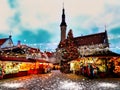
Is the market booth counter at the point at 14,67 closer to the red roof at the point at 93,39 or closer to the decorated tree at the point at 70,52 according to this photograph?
the decorated tree at the point at 70,52

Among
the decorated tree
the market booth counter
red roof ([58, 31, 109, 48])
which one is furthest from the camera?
red roof ([58, 31, 109, 48])

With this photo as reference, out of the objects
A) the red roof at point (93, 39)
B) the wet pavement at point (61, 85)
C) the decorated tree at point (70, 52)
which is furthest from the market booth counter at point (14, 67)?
the red roof at point (93, 39)

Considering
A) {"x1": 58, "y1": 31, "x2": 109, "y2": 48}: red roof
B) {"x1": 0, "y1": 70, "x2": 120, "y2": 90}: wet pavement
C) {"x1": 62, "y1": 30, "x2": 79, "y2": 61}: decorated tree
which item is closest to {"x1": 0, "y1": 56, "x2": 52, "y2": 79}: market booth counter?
{"x1": 0, "y1": 70, "x2": 120, "y2": 90}: wet pavement

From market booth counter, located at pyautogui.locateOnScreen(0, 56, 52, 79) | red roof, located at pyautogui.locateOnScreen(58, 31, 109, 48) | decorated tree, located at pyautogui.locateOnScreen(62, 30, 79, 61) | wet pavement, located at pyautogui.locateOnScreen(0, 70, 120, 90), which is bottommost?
wet pavement, located at pyautogui.locateOnScreen(0, 70, 120, 90)

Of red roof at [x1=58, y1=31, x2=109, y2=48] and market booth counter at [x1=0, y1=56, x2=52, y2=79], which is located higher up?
red roof at [x1=58, y1=31, x2=109, y2=48]

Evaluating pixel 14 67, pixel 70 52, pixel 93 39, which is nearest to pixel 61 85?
pixel 14 67

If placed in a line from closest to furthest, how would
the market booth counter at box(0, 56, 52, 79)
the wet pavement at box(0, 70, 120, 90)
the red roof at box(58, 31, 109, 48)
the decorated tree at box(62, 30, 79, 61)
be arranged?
1. the wet pavement at box(0, 70, 120, 90)
2. the market booth counter at box(0, 56, 52, 79)
3. the decorated tree at box(62, 30, 79, 61)
4. the red roof at box(58, 31, 109, 48)

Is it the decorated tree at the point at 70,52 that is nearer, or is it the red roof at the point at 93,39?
the decorated tree at the point at 70,52

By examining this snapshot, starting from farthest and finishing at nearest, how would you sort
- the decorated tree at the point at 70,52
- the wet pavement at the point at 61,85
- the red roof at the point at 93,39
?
the red roof at the point at 93,39 → the decorated tree at the point at 70,52 → the wet pavement at the point at 61,85

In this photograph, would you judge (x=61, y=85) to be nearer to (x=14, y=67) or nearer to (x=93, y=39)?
(x=14, y=67)

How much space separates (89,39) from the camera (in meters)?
71.9

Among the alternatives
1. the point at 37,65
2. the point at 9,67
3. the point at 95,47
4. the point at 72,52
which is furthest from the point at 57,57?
the point at 9,67

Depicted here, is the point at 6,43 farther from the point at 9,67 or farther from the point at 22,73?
the point at 9,67

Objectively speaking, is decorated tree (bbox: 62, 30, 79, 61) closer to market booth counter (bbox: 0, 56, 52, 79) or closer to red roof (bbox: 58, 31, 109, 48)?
market booth counter (bbox: 0, 56, 52, 79)
